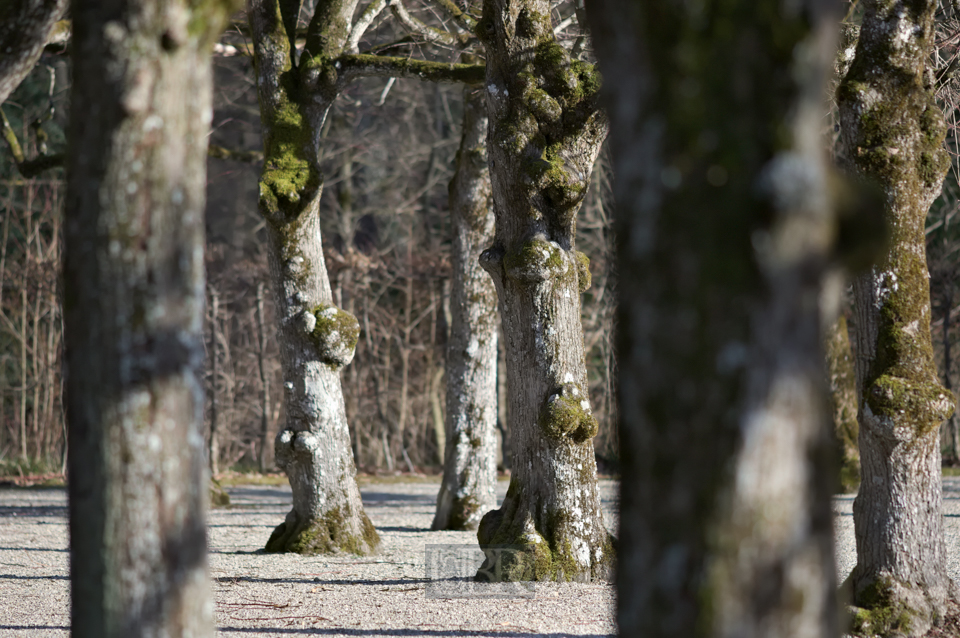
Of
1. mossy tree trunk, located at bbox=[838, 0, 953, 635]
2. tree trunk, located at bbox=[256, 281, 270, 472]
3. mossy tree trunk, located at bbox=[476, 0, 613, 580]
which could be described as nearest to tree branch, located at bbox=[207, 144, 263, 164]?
tree trunk, located at bbox=[256, 281, 270, 472]

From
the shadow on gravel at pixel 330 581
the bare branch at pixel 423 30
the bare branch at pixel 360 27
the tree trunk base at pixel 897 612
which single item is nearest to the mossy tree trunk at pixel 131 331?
the tree trunk base at pixel 897 612

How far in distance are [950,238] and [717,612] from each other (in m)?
18.7

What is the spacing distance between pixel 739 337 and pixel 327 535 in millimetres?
6226

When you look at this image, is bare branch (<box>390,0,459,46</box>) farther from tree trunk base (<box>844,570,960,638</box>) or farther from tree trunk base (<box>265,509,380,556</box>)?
tree trunk base (<box>844,570,960,638</box>)

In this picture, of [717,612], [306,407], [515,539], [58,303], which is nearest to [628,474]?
[717,612]

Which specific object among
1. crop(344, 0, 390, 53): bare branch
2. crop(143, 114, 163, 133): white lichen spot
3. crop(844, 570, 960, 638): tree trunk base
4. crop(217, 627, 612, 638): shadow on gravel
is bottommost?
crop(217, 627, 612, 638): shadow on gravel

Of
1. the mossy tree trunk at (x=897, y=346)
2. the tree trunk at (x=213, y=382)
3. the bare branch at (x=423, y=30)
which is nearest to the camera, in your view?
the mossy tree trunk at (x=897, y=346)

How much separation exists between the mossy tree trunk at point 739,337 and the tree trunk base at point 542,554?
163 inches

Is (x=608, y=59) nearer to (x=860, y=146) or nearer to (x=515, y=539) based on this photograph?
(x=860, y=146)

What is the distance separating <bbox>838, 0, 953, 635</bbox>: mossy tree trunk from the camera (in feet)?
15.3

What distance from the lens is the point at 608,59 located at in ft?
6.70

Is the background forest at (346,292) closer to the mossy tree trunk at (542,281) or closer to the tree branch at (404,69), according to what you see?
the tree branch at (404,69)

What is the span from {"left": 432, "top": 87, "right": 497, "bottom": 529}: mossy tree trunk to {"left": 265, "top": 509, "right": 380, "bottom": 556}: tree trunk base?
71.2 inches

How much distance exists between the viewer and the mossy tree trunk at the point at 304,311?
749cm
